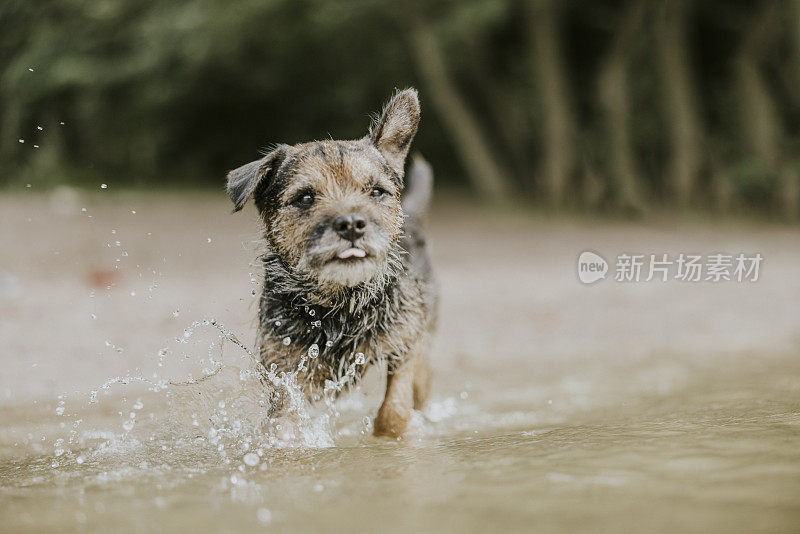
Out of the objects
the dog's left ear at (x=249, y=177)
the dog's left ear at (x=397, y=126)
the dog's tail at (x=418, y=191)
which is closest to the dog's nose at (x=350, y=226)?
the dog's left ear at (x=249, y=177)

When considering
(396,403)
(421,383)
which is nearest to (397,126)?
(396,403)

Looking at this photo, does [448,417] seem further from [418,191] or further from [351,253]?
[418,191]

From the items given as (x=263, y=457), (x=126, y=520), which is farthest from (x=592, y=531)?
(x=263, y=457)

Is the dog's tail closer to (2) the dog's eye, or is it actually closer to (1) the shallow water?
(1) the shallow water

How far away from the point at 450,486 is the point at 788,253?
10232 mm

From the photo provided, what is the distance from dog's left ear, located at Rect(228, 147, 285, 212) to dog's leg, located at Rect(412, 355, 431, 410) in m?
1.45

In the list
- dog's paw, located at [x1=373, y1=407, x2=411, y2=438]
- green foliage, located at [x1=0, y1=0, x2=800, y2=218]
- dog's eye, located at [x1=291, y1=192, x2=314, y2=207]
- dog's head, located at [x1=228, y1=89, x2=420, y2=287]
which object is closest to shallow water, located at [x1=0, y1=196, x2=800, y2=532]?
dog's paw, located at [x1=373, y1=407, x2=411, y2=438]

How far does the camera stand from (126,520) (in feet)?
9.17

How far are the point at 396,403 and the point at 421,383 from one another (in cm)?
78

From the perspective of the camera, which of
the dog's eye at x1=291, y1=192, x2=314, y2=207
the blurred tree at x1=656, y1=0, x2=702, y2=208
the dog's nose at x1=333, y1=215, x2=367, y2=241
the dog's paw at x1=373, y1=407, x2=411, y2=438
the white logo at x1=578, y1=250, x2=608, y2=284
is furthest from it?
the blurred tree at x1=656, y1=0, x2=702, y2=208

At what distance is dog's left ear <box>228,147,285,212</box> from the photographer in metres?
4.01

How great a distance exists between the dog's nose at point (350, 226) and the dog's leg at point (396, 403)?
90cm

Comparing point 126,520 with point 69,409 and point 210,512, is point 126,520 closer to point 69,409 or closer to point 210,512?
point 210,512

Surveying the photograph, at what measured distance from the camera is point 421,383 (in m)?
5.04
